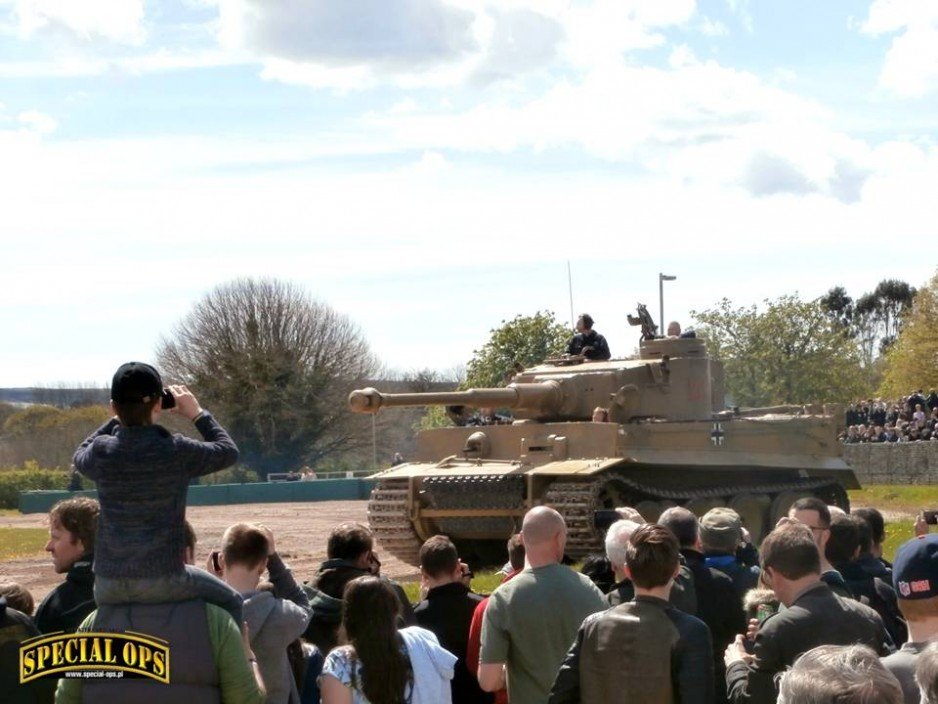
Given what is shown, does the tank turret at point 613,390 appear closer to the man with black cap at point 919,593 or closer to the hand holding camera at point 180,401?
the hand holding camera at point 180,401

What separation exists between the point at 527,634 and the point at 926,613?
83.9 inches

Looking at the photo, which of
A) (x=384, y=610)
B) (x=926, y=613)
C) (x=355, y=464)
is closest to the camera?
Answer: (x=926, y=613)

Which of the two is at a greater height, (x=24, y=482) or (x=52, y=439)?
(x=52, y=439)

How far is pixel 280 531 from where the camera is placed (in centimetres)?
3045

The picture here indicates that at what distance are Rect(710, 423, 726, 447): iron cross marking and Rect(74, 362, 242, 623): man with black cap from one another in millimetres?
15185

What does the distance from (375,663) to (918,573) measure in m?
1.94

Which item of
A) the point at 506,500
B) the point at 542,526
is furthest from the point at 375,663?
the point at 506,500

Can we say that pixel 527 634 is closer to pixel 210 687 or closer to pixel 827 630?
pixel 827 630

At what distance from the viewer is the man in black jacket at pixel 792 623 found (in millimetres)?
5711

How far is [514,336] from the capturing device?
151 feet

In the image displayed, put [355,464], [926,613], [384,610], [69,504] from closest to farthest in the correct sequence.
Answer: [926,613] < [384,610] < [69,504] < [355,464]

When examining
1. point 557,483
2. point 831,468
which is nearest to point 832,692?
point 557,483

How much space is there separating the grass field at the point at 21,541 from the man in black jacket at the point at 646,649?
2197 centimetres

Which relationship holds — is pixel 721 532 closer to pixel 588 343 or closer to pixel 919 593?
pixel 919 593
